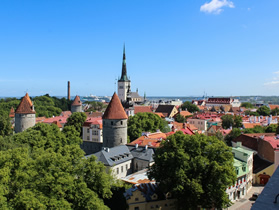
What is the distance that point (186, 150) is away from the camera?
859 inches

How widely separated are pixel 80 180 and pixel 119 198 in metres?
4.58

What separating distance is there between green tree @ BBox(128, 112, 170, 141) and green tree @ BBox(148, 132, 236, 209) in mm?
21738

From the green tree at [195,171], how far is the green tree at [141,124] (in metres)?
21.7

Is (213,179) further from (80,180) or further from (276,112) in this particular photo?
(276,112)

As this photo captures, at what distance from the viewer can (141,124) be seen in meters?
45.4

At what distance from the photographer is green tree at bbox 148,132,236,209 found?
64.9ft

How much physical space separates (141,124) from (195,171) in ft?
82.6

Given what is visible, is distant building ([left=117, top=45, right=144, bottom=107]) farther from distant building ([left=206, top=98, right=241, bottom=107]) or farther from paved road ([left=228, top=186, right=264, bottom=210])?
paved road ([left=228, top=186, right=264, bottom=210])

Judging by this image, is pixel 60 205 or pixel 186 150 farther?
pixel 186 150

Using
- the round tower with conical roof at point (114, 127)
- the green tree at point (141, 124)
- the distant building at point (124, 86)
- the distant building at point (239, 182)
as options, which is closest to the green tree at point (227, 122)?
the green tree at point (141, 124)

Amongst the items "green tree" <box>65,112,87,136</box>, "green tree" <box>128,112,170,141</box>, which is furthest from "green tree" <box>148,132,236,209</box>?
"green tree" <box>65,112,87,136</box>

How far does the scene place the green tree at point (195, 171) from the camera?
19781mm

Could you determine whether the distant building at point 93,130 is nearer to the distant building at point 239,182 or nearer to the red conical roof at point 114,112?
the red conical roof at point 114,112

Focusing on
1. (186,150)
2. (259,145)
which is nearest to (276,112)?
(259,145)
